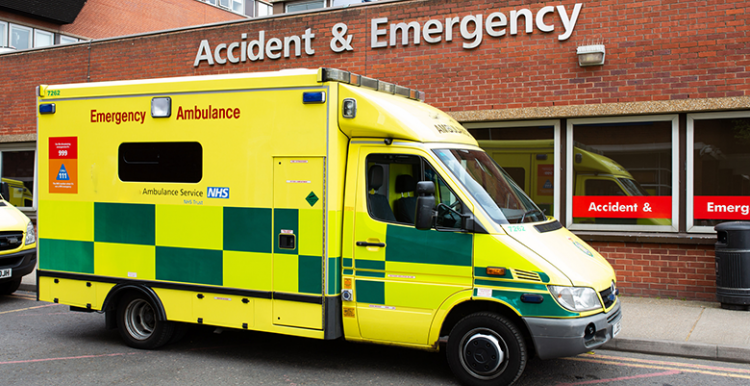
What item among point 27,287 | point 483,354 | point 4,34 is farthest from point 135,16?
point 483,354

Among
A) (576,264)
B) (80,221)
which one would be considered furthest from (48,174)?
(576,264)

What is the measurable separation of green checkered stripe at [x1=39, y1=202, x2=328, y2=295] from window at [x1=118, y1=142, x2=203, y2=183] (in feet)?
1.04

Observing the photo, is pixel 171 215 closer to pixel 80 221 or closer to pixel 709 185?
pixel 80 221

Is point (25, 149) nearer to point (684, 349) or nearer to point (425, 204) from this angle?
point (425, 204)

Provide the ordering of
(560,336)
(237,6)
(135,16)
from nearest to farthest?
(560,336)
(135,16)
(237,6)

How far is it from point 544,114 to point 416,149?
4594 mm

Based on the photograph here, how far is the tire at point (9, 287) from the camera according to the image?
386 inches

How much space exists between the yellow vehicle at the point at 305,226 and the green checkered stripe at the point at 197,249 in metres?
0.02

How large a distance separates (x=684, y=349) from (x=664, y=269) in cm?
271

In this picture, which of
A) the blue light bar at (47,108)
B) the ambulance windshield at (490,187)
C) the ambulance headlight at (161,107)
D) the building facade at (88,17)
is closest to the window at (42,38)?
the building facade at (88,17)

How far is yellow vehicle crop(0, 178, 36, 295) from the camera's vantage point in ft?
30.0

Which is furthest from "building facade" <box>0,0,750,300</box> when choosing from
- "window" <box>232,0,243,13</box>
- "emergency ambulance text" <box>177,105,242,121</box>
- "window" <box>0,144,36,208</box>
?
"window" <box>232,0,243,13</box>

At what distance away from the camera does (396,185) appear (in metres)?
5.68

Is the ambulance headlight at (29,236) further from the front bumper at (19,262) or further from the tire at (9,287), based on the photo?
the tire at (9,287)
